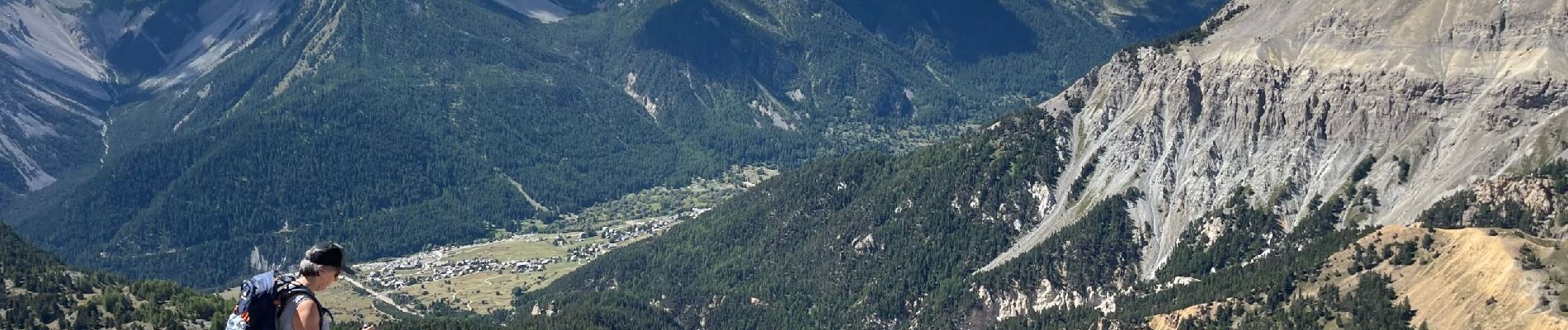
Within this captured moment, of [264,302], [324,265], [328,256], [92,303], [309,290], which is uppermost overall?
[328,256]

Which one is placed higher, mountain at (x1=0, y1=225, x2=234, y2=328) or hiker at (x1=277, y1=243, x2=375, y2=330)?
hiker at (x1=277, y1=243, x2=375, y2=330)

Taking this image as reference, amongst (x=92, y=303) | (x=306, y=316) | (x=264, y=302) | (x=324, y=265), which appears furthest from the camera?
(x=92, y=303)

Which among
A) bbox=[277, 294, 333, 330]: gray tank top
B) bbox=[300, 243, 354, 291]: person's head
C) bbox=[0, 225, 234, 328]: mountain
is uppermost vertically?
bbox=[300, 243, 354, 291]: person's head

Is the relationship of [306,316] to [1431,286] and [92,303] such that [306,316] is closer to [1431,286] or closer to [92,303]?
[92,303]

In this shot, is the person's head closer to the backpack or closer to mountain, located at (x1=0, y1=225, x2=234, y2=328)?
the backpack

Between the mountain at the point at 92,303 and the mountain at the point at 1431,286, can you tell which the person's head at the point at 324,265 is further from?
the mountain at the point at 92,303

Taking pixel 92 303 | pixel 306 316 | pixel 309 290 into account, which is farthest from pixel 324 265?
pixel 92 303

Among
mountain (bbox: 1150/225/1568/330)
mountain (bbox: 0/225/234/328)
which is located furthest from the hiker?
mountain (bbox: 0/225/234/328)
